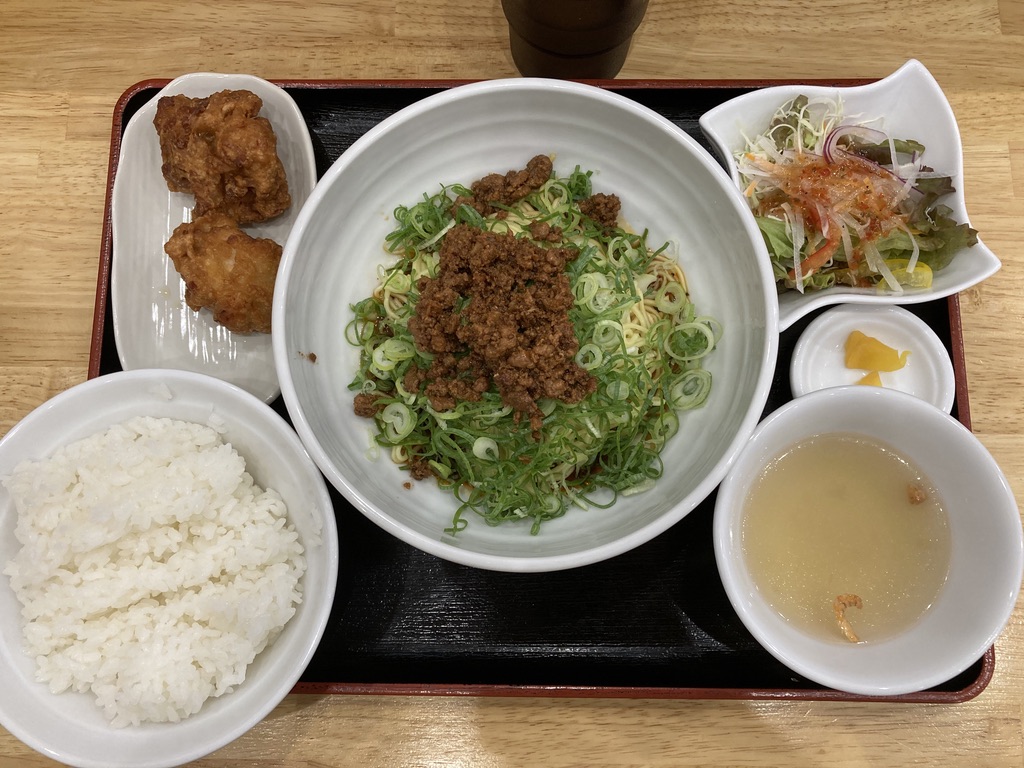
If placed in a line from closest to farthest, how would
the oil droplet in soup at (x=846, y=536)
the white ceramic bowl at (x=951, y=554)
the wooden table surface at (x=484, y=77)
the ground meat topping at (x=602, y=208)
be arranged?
the white ceramic bowl at (x=951, y=554)
the oil droplet in soup at (x=846, y=536)
the ground meat topping at (x=602, y=208)
the wooden table surface at (x=484, y=77)

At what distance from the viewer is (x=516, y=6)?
Answer: 2.22 m

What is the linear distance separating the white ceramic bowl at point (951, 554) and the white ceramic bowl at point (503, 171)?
0.18 m

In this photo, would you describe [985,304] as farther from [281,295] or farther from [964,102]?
[281,295]

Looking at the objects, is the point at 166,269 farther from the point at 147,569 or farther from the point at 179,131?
the point at 147,569

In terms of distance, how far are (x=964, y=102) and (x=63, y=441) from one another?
3.33 metres

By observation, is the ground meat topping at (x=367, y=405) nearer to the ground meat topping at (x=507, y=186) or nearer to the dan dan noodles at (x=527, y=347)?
the dan dan noodles at (x=527, y=347)

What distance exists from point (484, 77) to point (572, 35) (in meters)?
0.48

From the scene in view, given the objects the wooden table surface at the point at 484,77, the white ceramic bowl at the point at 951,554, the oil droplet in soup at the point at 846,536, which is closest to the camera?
the white ceramic bowl at the point at 951,554

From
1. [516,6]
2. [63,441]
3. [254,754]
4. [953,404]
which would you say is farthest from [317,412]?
[953,404]

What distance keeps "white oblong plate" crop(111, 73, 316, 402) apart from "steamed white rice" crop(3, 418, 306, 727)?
34 cm

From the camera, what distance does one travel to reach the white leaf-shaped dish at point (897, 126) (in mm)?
2135

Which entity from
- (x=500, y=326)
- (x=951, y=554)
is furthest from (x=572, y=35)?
(x=951, y=554)

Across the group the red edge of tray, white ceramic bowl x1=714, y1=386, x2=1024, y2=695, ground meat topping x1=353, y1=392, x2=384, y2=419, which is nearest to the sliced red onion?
the red edge of tray

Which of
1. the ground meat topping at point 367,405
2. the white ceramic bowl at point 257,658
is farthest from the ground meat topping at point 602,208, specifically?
the white ceramic bowl at point 257,658
